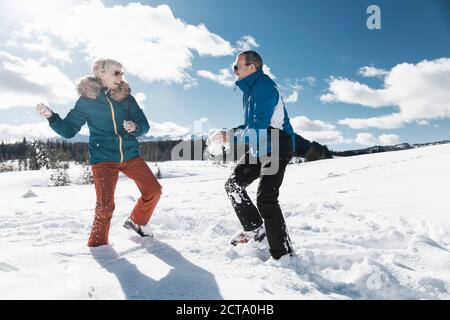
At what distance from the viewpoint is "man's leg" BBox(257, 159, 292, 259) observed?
142 inches

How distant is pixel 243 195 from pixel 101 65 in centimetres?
216

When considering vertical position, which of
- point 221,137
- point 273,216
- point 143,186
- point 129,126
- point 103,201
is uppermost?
point 129,126

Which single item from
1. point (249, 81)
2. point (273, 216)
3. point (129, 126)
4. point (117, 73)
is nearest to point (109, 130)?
point (129, 126)

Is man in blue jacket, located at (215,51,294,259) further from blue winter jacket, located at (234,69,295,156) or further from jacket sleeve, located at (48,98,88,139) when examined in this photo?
jacket sleeve, located at (48,98,88,139)

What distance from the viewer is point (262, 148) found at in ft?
12.7

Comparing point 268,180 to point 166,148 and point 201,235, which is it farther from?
point 166,148

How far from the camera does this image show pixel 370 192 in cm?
897

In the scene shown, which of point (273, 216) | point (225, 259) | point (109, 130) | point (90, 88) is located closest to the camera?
point (225, 259)

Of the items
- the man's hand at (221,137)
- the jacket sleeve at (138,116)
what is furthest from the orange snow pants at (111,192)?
the man's hand at (221,137)

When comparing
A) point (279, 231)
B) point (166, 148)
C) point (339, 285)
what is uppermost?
point (166, 148)

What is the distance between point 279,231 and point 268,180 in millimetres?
501

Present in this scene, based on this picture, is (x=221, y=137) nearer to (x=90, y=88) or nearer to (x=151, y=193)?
(x=151, y=193)

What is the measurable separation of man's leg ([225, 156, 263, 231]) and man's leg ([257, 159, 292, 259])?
16.3 inches
